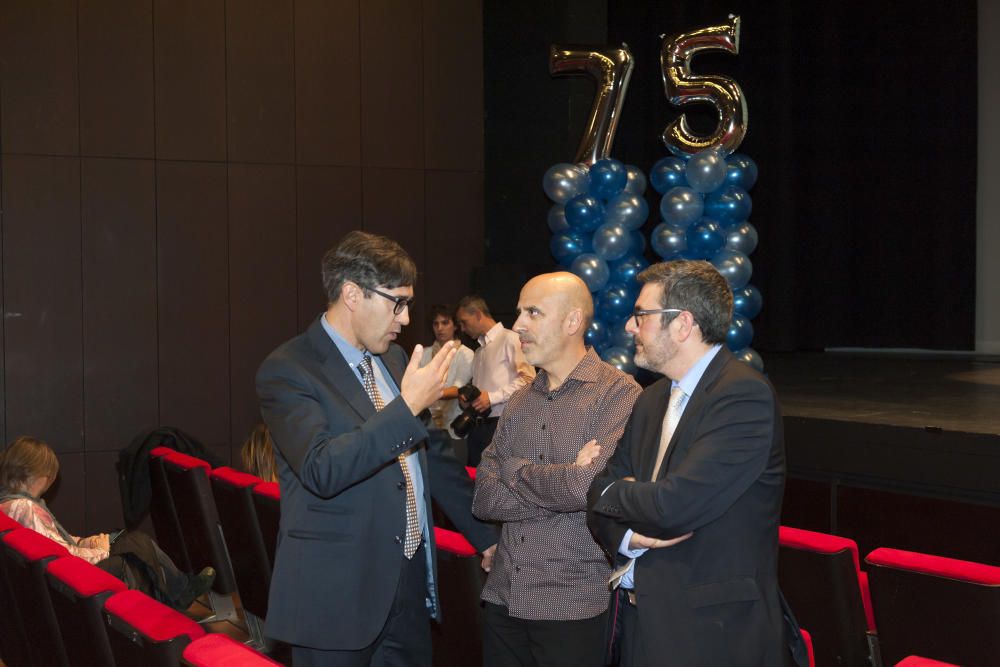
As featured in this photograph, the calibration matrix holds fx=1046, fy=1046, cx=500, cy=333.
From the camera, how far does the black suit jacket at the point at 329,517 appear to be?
6.97 feet

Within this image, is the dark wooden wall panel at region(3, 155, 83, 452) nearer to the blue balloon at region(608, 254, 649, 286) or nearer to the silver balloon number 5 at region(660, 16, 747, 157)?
the blue balloon at region(608, 254, 649, 286)

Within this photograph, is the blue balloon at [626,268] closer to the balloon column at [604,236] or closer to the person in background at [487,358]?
the balloon column at [604,236]

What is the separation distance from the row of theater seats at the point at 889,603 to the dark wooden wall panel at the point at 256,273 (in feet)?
16.0

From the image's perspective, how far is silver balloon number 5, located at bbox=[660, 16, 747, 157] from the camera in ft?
21.9

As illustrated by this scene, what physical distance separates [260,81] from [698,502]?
5.82m

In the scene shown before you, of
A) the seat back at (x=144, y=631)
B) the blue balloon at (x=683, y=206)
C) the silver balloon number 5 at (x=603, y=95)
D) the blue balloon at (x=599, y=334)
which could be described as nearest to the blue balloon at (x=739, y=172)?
the blue balloon at (x=683, y=206)

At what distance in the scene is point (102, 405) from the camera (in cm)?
658

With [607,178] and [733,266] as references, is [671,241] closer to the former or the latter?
[733,266]

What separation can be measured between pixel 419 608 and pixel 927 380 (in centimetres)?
538

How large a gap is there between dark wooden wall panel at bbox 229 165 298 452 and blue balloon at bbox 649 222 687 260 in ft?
8.14

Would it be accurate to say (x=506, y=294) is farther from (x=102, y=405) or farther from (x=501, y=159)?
(x=102, y=405)

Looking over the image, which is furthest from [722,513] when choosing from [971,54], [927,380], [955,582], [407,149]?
[971,54]

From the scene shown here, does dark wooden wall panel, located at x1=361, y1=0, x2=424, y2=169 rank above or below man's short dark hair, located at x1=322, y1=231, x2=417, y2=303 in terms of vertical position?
above

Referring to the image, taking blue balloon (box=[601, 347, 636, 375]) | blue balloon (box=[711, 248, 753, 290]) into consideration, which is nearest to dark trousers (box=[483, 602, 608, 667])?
blue balloon (box=[601, 347, 636, 375])
